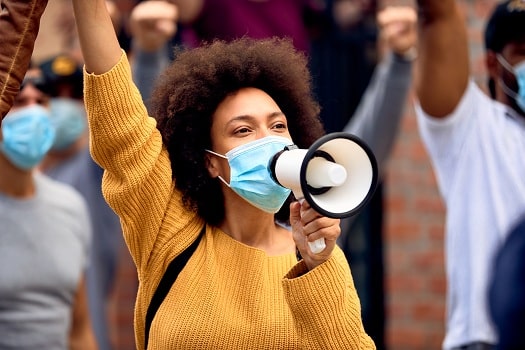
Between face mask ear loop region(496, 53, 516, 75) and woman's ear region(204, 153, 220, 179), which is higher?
face mask ear loop region(496, 53, 516, 75)

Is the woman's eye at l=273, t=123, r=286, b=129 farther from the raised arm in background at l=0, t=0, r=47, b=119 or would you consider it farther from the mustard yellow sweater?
the raised arm in background at l=0, t=0, r=47, b=119

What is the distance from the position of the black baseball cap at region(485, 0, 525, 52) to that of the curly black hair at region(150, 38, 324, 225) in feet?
4.02

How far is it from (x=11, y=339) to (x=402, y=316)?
9.55ft

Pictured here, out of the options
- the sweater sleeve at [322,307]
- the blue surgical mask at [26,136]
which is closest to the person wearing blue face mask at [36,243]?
the blue surgical mask at [26,136]

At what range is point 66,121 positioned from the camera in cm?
609

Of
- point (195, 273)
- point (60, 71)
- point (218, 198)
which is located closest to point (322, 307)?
point (195, 273)

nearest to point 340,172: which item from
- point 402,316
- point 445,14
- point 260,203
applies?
point 260,203

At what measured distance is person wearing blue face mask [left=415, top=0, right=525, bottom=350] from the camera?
3977 mm

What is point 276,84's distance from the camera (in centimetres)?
337

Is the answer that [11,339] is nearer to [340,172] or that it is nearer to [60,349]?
[60,349]

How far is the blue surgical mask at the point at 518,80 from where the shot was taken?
428cm

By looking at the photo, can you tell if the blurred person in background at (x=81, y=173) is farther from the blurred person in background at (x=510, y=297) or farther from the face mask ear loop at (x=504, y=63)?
the blurred person in background at (x=510, y=297)

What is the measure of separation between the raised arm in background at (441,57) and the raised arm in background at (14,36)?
5.16 feet

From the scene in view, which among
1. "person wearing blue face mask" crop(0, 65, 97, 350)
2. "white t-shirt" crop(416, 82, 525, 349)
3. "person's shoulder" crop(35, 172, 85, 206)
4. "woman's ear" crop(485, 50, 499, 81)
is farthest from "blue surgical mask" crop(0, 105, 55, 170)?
"woman's ear" crop(485, 50, 499, 81)
